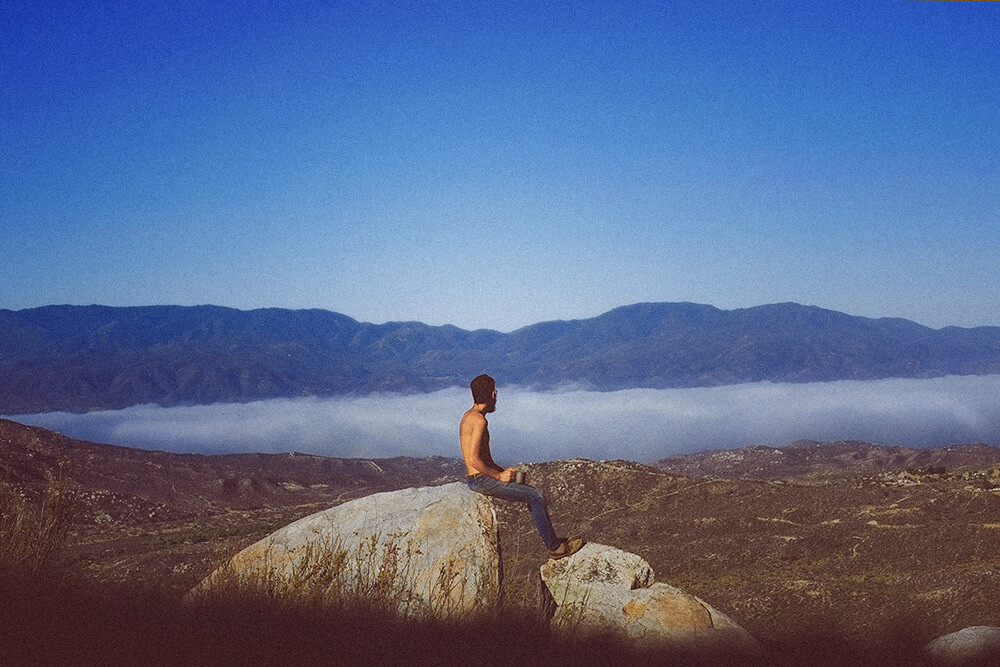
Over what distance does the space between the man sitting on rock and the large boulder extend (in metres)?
0.42

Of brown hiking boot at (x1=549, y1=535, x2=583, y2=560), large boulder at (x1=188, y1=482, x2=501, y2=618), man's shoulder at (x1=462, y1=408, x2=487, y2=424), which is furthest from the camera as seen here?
brown hiking boot at (x1=549, y1=535, x2=583, y2=560)

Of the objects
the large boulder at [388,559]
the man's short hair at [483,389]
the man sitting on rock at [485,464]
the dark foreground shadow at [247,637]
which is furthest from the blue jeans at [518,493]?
the dark foreground shadow at [247,637]

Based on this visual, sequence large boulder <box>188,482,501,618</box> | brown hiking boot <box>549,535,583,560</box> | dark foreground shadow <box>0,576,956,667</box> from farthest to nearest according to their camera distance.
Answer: brown hiking boot <box>549,535,583,560</box> → large boulder <box>188,482,501,618</box> → dark foreground shadow <box>0,576,956,667</box>

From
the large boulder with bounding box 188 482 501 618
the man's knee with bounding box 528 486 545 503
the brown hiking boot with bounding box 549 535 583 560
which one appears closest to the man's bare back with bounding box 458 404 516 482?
the man's knee with bounding box 528 486 545 503

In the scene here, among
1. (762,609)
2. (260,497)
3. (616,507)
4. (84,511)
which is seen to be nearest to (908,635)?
(762,609)

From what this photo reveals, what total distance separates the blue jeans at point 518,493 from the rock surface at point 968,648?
4347 mm

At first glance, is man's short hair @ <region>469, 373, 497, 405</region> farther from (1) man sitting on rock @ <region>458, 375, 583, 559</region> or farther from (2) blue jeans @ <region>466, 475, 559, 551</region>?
(2) blue jeans @ <region>466, 475, 559, 551</region>

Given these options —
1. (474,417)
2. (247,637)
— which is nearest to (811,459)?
(474,417)

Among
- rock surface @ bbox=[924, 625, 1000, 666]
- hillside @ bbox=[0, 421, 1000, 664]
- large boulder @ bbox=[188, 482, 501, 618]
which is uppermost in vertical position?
large boulder @ bbox=[188, 482, 501, 618]

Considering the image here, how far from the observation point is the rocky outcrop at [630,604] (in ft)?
26.7

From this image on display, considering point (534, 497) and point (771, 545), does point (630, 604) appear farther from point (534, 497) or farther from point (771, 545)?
point (771, 545)

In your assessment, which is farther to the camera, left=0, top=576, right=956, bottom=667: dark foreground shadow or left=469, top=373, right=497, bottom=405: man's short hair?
left=469, top=373, right=497, bottom=405: man's short hair

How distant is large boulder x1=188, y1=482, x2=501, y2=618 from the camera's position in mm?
6750

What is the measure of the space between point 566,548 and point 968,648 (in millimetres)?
4803
